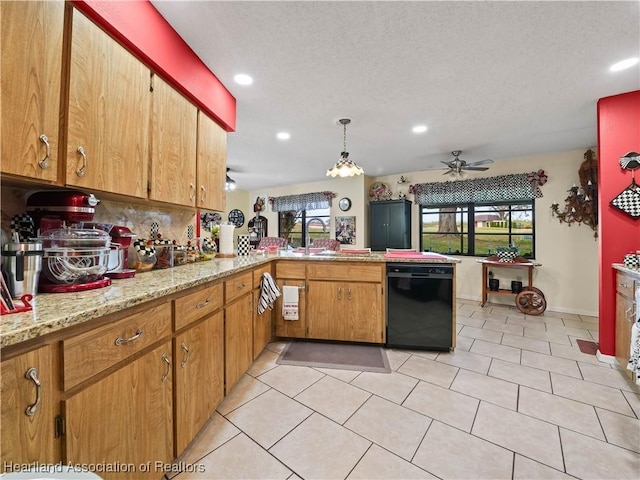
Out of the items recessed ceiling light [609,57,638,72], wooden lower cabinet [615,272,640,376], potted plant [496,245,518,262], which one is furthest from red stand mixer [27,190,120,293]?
potted plant [496,245,518,262]

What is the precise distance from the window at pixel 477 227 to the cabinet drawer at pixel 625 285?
84.8 inches

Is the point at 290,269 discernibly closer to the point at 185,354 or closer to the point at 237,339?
the point at 237,339

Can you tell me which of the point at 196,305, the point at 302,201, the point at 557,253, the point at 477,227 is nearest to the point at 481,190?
the point at 477,227

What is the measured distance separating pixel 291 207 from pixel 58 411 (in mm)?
6134

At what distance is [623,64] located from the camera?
2.00m

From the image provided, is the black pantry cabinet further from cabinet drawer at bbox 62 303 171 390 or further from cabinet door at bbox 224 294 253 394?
cabinet drawer at bbox 62 303 171 390

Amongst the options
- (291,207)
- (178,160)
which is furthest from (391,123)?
(291,207)

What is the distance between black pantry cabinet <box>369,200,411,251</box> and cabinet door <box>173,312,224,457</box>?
4.17 metres

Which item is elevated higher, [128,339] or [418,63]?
[418,63]

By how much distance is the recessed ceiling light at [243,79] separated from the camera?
2.22m

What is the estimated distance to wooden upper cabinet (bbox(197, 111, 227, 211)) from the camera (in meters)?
2.09

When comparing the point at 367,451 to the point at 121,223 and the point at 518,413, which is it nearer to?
the point at 518,413

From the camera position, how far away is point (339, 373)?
2.21 m

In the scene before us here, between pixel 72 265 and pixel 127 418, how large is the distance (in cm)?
66
